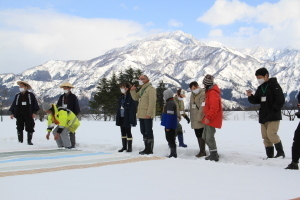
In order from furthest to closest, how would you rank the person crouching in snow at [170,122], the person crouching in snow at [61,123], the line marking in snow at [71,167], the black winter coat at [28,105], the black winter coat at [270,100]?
the black winter coat at [28,105]
the person crouching in snow at [61,123]
the person crouching in snow at [170,122]
the black winter coat at [270,100]
the line marking in snow at [71,167]

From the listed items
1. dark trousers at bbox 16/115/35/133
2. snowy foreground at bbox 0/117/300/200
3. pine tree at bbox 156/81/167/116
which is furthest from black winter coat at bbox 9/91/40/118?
pine tree at bbox 156/81/167/116

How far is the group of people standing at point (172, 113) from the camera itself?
595 centimetres

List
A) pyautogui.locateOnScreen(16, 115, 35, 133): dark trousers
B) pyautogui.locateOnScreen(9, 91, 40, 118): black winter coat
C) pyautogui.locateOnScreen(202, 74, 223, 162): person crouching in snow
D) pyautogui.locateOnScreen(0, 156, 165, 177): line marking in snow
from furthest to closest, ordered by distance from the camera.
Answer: pyautogui.locateOnScreen(9, 91, 40, 118): black winter coat
pyautogui.locateOnScreen(16, 115, 35, 133): dark trousers
pyautogui.locateOnScreen(202, 74, 223, 162): person crouching in snow
pyautogui.locateOnScreen(0, 156, 165, 177): line marking in snow

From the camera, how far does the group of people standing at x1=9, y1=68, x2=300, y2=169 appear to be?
19.5ft

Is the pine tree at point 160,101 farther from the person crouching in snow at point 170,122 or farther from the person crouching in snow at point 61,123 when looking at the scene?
the person crouching in snow at point 170,122

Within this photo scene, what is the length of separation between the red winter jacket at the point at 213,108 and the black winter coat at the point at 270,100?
74 centimetres

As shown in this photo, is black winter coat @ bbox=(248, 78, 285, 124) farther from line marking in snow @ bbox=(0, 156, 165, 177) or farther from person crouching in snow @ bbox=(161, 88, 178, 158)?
line marking in snow @ bbox=(0, 156, 165, 177)

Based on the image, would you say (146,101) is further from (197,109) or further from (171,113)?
(197,109)

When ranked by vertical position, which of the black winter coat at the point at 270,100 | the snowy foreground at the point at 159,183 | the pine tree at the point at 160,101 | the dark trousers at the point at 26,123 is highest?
the pine tree at the point at 160,101

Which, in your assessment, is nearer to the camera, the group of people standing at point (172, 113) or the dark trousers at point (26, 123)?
the group of people standing at point (172, 113)

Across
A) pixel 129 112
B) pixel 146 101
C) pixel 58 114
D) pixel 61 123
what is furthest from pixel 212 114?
pixel 58 114

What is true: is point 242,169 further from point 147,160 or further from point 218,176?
point 147,160

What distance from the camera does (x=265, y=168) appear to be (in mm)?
4824

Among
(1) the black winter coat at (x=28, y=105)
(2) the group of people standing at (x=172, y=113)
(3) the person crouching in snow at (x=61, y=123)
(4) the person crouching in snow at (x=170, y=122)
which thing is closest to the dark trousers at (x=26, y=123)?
(2) the group of people standing at (x=172, y=113)
